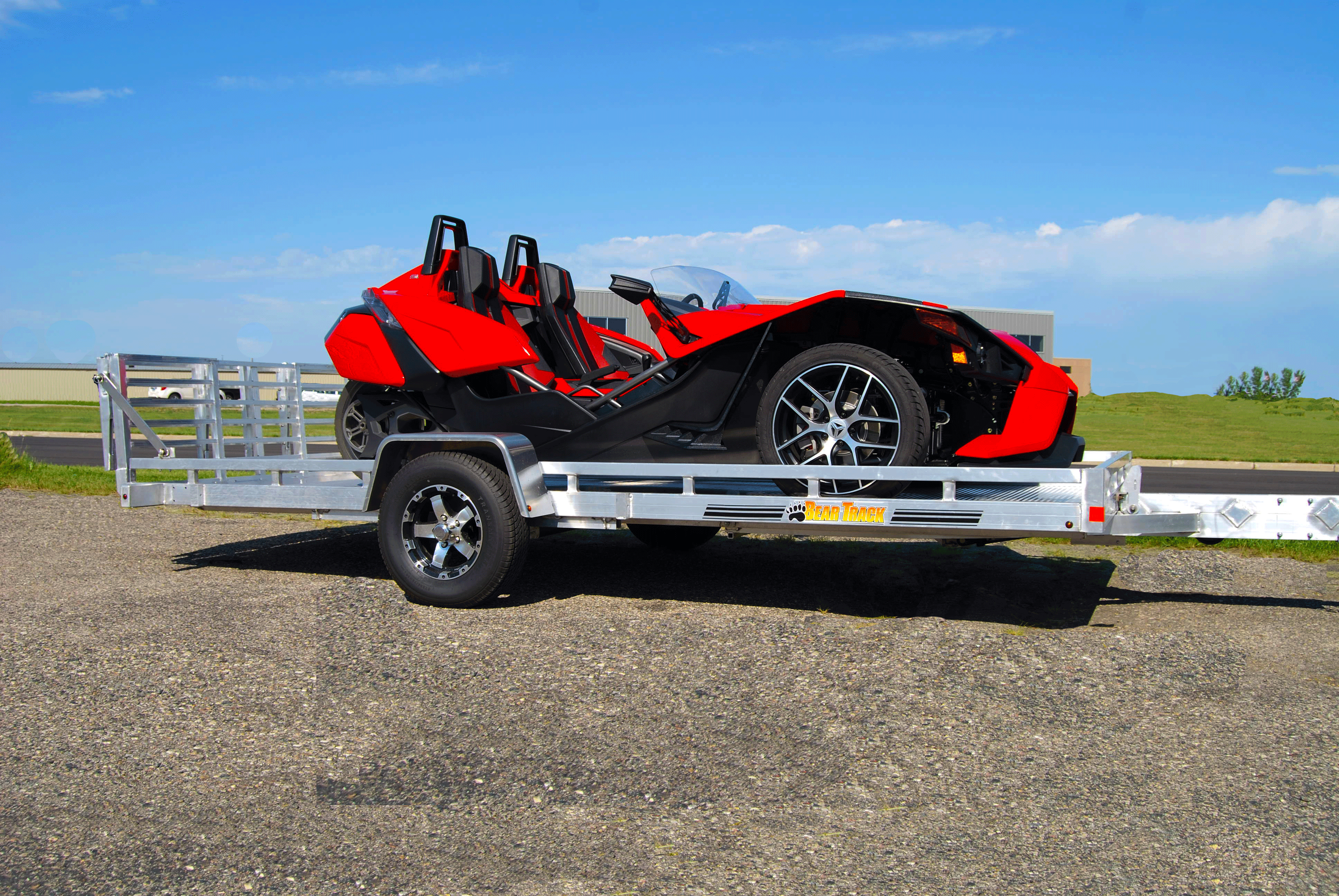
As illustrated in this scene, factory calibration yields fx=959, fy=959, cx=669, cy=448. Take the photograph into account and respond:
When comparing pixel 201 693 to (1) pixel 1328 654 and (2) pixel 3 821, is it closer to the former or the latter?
(2) pixel 3 821

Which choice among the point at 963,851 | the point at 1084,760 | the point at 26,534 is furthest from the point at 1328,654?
the point at 26,534

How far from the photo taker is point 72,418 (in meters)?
28.5

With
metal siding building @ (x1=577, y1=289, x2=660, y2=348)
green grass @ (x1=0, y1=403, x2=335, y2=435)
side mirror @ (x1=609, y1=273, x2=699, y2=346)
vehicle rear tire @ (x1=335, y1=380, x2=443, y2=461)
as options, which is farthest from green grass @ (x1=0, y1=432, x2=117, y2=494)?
metal siding building @ (x1=577, y1=289, x2=660, y2=348)

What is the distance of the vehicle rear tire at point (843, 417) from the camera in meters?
4.67

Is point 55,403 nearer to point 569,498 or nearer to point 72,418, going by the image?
point 72,418

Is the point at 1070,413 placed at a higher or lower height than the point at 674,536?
higher

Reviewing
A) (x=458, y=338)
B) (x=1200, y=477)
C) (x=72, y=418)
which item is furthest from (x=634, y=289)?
(x=72, y=418)

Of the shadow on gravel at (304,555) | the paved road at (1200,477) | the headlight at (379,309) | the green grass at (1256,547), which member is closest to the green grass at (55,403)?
the paved road at (1200,477)

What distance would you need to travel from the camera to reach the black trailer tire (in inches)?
277

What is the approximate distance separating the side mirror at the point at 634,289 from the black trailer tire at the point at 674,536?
189cm

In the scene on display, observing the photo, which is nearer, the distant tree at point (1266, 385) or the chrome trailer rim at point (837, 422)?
the chrome trailer rim at point (837, 422)

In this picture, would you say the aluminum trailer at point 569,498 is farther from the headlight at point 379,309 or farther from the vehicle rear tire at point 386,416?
the headlight at point 379,309

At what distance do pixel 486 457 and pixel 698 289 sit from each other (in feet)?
5.50

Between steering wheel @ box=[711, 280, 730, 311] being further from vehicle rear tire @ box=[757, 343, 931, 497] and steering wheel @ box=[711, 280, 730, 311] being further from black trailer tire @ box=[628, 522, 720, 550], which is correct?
black trailer tire @ box=[628, 522, 720, 550]
